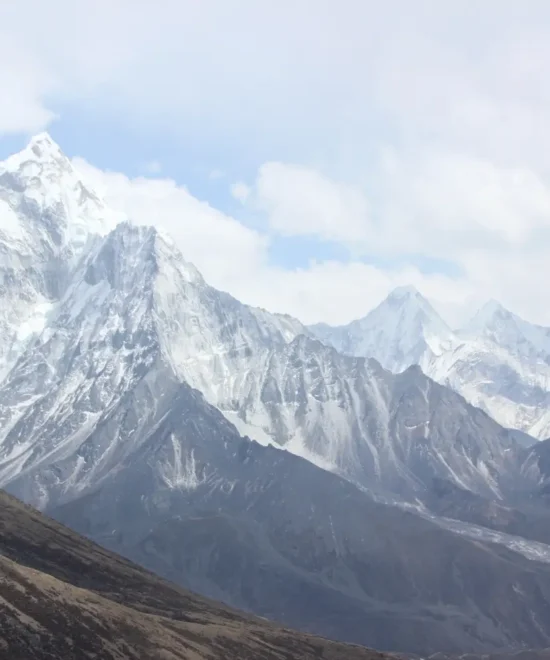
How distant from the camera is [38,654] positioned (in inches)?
7505

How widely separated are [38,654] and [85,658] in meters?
11.6

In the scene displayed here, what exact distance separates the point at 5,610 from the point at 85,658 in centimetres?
1841

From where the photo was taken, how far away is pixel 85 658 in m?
199

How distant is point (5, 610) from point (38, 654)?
1341 cm

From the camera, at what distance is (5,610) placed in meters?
199
